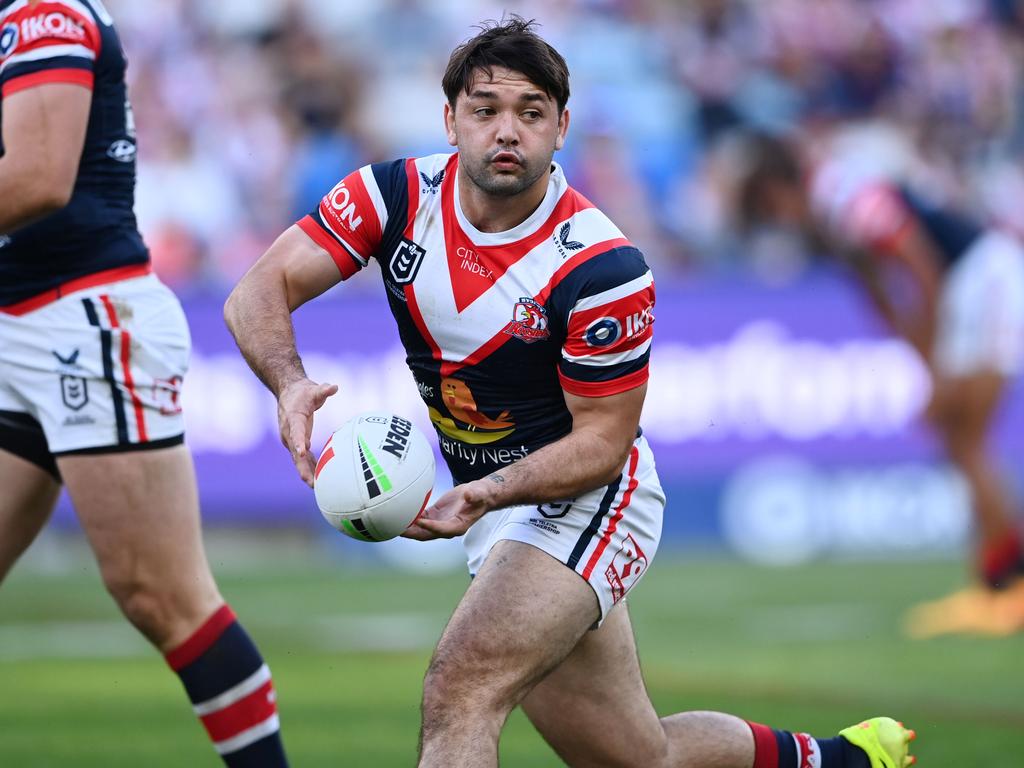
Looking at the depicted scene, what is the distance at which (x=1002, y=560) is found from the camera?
1189cm

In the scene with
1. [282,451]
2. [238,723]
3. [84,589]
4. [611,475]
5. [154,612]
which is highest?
[611,475]

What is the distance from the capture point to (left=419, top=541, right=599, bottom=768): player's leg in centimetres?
438

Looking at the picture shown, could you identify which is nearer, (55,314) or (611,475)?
(611,475)

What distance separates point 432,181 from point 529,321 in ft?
1.85

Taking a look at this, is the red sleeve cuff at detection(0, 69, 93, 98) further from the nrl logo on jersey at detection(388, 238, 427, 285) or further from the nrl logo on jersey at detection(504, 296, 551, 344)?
the nrl logo on jersey at detection(504, 296, 551, 344)

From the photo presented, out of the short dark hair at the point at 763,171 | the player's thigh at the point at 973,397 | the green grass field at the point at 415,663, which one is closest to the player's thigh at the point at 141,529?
the green grass field at the point at 415,663

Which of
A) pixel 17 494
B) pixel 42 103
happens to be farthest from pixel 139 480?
pixel 42 103

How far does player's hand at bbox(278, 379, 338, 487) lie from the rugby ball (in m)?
0.05

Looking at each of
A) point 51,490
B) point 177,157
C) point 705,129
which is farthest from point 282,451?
point 51,490

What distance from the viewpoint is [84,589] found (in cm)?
1378

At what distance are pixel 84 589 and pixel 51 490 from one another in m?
8.75

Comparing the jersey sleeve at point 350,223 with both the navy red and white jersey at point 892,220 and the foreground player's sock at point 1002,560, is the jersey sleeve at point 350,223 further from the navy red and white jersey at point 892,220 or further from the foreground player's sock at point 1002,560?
the navy red and white jersey at point 892,220

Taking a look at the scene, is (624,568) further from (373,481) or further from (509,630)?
(373,481)

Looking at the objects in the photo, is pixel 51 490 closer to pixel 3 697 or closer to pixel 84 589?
pixel 3 697
